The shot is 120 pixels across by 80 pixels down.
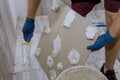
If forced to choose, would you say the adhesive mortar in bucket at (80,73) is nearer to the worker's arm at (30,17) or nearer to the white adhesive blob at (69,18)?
the white adhesive blob at (69,18)

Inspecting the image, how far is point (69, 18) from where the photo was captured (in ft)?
3.96

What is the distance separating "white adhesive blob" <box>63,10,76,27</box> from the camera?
1.19 m

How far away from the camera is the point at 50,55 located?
52.2 inches

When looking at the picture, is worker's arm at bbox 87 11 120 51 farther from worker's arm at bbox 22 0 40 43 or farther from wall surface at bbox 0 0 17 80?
wall surface at bbox 0 0 17 80

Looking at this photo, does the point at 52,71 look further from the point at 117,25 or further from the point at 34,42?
the point at 34,42

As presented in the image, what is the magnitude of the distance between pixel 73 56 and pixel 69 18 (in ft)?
0.68

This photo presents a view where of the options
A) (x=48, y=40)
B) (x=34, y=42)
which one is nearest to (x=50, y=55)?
(x=48, y=40)

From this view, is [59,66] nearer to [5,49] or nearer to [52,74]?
[52,74]

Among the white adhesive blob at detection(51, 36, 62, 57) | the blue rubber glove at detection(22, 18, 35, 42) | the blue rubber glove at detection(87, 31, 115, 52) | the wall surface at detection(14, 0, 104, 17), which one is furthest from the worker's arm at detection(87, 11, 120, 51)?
the wall surface at detection(14, 0, 104, 17)

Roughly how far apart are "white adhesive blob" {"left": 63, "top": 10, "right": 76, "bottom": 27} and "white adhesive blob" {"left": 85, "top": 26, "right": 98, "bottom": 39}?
0.12 m

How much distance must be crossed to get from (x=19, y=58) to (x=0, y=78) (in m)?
0.59

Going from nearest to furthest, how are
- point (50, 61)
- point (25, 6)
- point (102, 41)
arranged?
point (102, 41)
point (50, 61)
point (25, 6)

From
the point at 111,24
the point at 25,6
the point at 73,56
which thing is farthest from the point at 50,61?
the point at 25,6

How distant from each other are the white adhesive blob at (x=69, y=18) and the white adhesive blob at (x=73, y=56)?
0.14 metres
